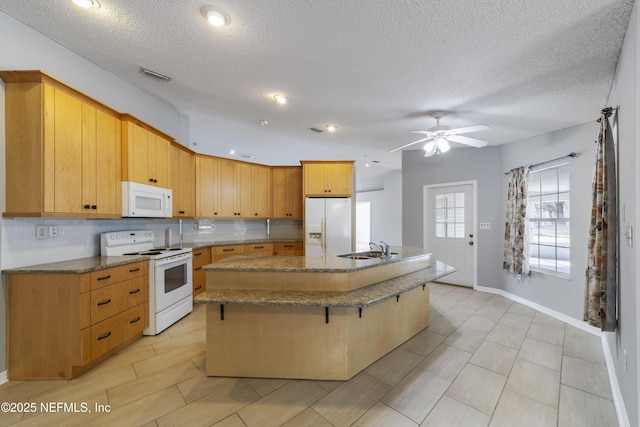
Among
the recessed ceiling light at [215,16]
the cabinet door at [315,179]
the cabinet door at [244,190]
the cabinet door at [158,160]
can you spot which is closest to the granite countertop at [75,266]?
the cabinet door at [158,160]

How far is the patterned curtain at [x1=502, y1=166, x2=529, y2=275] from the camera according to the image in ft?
13.1

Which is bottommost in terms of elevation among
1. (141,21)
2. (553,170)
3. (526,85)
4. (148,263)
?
(148,263)

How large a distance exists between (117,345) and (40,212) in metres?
1.31

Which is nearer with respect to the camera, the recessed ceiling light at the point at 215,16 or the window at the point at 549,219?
the recessed ceiling light at the point at 215,16

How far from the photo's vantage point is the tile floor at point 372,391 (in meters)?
1.72

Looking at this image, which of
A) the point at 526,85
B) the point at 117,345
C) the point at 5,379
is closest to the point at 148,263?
the point at 117,345

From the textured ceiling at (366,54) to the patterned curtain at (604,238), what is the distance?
73cm

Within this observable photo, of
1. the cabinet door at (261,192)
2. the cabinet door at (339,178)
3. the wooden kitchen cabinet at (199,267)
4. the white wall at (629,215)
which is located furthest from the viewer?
the cabinet door at (261,192)

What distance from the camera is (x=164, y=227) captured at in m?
3.89

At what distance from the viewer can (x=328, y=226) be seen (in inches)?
187

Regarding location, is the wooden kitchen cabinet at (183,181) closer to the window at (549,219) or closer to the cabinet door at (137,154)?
the cabinet door at (137,154)

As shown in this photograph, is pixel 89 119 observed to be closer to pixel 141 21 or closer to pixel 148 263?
pixel 141 21

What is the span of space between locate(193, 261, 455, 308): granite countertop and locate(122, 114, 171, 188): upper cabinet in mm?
1677

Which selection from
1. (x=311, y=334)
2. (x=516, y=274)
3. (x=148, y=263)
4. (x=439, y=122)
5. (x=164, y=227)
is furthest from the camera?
(x=516, y=274)
